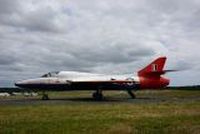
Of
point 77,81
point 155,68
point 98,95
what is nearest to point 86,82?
point 77,81

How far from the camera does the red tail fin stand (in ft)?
153

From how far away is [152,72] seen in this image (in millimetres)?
46688

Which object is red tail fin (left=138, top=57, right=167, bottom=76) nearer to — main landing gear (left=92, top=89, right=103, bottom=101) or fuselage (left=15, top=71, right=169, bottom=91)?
fuselage (left=15, top=71, right=169, bottom=91)

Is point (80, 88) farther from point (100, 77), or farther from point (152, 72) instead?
point (152, 72)

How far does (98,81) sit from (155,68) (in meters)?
8.17

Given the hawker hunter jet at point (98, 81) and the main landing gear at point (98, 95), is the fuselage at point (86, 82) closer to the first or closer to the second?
the hawker hunter jet at point (98, 81)

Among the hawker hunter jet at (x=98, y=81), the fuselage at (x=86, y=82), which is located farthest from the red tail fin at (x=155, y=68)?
the fuselage at (x=86, y=82)

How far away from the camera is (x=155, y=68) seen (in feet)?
157

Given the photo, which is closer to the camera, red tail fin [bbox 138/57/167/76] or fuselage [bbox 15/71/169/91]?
fuselage [bbox 15/71/169/91]

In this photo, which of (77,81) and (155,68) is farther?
(155,68)

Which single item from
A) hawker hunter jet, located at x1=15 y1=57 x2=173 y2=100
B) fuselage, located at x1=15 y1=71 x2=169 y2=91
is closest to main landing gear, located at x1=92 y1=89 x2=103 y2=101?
hawker hunter jet, located at x1=15 y1=57 x2=173 y2=100

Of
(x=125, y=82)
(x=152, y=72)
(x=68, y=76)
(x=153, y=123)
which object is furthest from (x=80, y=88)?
(x=153, y=123)

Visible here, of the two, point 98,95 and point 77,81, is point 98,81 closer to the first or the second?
point 98,95

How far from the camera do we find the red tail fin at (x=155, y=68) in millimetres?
46719
